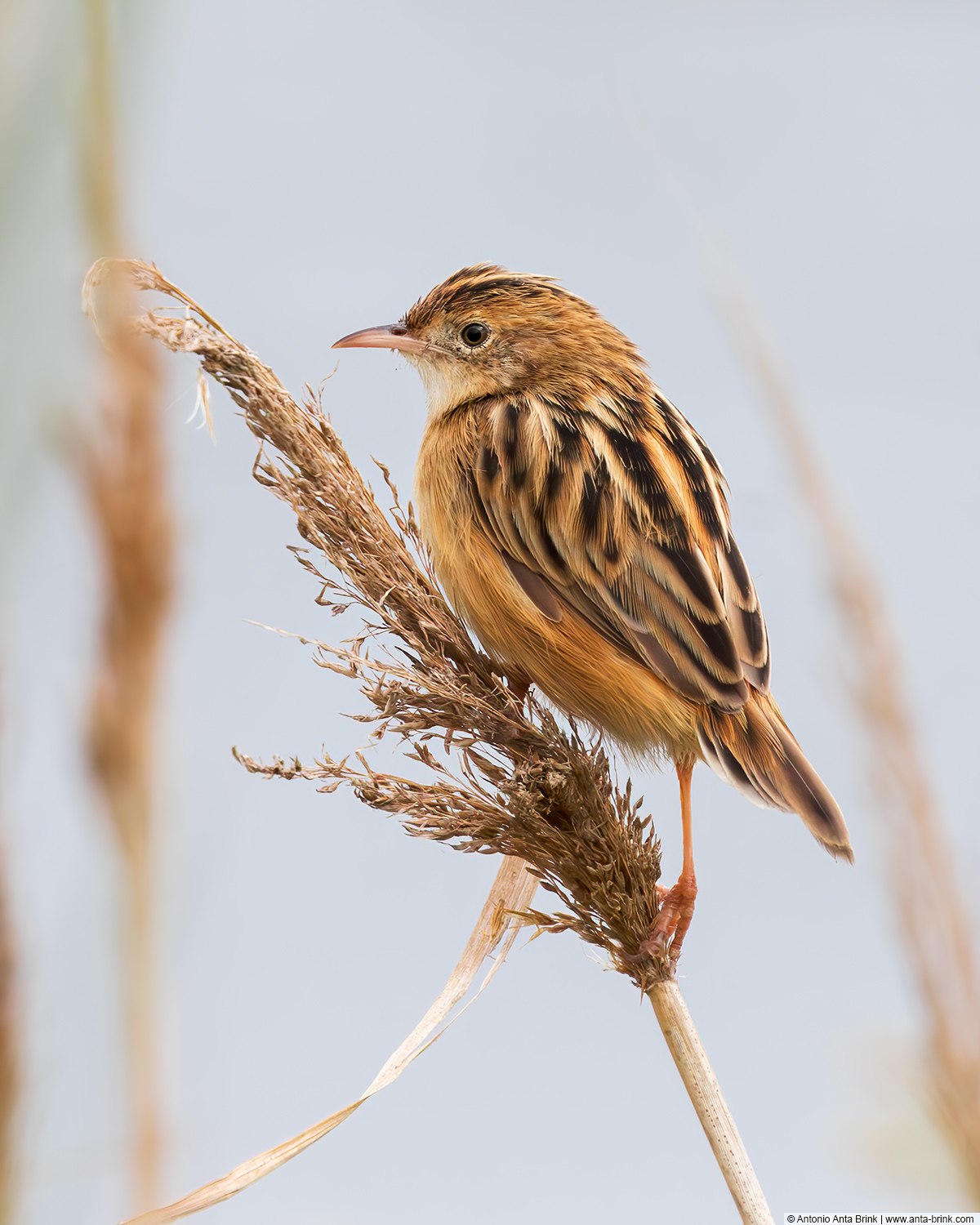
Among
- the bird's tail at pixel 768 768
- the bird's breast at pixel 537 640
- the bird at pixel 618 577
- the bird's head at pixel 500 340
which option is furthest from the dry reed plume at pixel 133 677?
the bird's head at pixel 500 340

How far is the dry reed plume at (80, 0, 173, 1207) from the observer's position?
2051 mm

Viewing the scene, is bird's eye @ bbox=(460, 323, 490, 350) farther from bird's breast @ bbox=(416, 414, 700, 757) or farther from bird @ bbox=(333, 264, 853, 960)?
bird's breast @ bbox=(416, 414, 700, 757)

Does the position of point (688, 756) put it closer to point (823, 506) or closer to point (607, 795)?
point (607, 795)

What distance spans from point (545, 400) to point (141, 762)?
79.3 inches

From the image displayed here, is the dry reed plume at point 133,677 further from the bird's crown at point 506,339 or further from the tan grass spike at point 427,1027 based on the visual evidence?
the bird's crown at point 506,339

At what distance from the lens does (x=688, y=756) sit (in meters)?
3.15

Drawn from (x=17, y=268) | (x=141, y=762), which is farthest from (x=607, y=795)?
(x=17, y=268)

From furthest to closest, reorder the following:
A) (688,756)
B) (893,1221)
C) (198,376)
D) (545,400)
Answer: (545,400) < (688,756) < (198,376) < (893,1221)

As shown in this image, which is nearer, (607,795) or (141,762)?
(141,762)

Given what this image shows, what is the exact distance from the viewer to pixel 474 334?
3.93 meters

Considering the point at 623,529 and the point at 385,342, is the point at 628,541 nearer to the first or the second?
the point at 623,529

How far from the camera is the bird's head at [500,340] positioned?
151 inches

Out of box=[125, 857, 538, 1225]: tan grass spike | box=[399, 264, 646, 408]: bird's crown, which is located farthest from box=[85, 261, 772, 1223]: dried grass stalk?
box=[399, 264, 646, 408]: bird's crown

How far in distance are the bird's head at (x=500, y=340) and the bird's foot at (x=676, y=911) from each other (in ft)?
5.86
